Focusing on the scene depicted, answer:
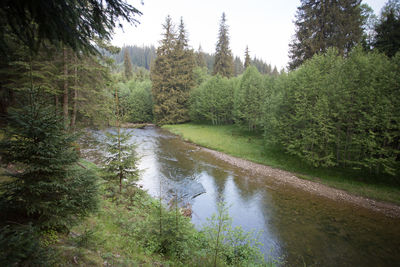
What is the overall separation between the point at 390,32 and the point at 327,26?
7032 millimetres

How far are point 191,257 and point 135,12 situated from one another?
20.2 ft

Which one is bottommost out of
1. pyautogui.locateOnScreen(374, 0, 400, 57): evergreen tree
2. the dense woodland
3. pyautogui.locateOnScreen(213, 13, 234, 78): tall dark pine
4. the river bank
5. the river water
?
the river water

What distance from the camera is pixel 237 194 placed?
13141 mm

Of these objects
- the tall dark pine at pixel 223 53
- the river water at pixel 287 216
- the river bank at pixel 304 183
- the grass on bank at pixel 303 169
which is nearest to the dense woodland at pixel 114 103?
the grass on bank at pixel 303 169

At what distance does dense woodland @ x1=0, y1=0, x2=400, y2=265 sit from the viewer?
3.21 meters

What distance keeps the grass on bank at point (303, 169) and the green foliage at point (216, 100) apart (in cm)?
1003

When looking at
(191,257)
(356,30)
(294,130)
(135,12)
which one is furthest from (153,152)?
(356,30)

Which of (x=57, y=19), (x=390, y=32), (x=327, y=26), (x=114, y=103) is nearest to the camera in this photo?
(x=57, y=19)

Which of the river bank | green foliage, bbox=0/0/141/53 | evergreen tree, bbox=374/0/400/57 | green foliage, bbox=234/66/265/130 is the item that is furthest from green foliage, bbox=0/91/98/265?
green foliage, bbox=234/66/265/130

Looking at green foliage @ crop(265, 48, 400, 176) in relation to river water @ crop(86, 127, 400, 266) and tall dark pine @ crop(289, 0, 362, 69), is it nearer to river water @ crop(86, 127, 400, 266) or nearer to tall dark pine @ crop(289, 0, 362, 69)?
river water @ crop(86, 127, 400, 266)

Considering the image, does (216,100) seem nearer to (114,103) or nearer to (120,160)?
(114,103)

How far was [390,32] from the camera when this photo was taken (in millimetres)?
16516

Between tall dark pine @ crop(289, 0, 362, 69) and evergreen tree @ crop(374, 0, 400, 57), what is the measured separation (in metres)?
3.68

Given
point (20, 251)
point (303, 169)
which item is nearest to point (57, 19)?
point (20, 251)
